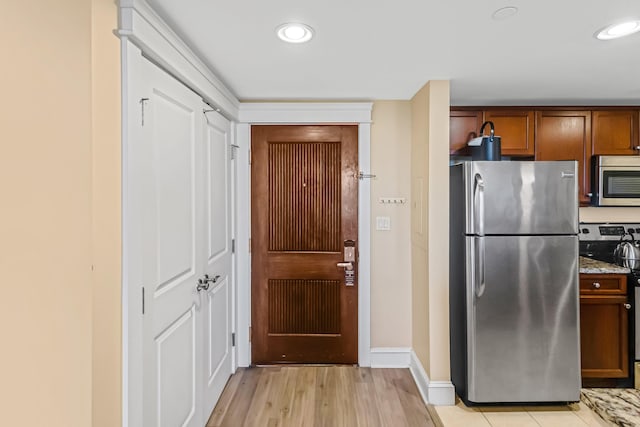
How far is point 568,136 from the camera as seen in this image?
10.2 feet

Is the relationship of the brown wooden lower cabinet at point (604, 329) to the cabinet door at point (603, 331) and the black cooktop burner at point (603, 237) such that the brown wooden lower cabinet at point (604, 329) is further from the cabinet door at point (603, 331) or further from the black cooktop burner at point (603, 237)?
the black cooktop burner at point (603, 237)

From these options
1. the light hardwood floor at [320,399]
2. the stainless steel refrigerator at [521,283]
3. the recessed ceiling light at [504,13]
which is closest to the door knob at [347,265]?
the light hardwood floor at [320,399]

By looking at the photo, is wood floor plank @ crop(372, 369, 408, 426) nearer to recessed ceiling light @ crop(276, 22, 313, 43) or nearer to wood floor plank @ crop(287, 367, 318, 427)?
wood floor plank @ crop(287, 367, 318, 427)

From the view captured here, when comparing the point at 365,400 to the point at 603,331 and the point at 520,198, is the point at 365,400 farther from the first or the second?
the point at 603,331

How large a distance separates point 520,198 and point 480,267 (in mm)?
516

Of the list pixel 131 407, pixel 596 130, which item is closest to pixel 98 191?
pixel 131 407

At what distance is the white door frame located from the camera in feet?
10.0

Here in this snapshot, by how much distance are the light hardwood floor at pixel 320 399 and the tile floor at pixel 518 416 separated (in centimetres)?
17

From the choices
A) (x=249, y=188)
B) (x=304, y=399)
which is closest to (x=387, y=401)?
(x=304, y=399)

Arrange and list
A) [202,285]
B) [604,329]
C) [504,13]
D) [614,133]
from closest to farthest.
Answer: [504,13]
[202,285]
[604,329]
[614,133]

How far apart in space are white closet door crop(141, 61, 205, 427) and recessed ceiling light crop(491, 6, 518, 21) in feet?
4.93

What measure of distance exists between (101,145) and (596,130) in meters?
3.61

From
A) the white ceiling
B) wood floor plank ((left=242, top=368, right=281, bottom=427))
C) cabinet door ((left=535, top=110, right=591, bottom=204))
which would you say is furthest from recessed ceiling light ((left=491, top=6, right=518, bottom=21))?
wood floor plank ((left=242, top=368, right=281, bottom=427))

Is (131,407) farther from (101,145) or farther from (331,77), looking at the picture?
(331,77)
